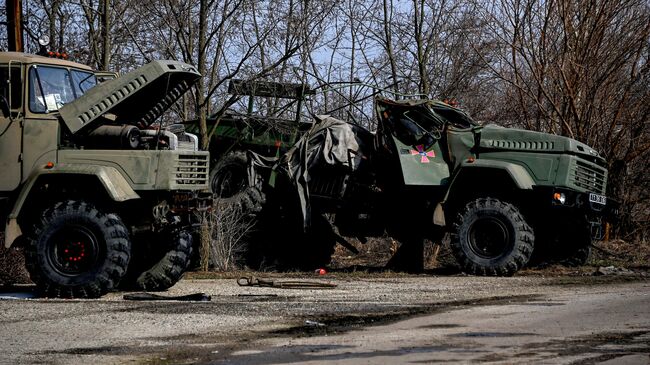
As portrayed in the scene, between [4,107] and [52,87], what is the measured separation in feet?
2.12

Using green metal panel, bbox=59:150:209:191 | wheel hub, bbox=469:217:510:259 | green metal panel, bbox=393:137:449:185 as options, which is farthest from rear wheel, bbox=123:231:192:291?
wheel hub, bbox=469:217:510:259

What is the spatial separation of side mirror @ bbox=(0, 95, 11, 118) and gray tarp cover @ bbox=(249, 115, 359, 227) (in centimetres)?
552

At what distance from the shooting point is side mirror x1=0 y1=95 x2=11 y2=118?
11.7 m

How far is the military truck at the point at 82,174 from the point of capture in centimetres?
1165

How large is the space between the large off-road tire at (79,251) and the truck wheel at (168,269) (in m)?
1.09

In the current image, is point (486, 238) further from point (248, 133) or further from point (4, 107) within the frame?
point (4, 107)

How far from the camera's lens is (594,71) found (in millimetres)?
18375

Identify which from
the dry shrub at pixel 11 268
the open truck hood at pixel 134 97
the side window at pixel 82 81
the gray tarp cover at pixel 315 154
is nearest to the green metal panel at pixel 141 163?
the open truck hood at pixel 134 97

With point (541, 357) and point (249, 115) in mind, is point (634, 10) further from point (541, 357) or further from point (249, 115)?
point (541, 357)

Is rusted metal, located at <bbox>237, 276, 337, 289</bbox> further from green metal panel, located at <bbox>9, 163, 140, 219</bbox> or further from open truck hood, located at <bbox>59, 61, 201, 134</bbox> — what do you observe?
open truck hood, located at <bbox>59, 61, 201, 134</bbox>

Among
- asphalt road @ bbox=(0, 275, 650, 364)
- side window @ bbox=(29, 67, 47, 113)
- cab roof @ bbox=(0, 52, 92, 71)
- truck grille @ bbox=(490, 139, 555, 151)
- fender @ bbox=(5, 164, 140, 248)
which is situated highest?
cab roof @ bbox=(0, 52, 92, 71)

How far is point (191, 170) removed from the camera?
12281mm

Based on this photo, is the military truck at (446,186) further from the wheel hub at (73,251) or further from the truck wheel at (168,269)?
the wheel hub at (73,251)

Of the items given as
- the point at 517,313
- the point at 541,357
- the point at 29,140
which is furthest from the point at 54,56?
the point at 541,357
